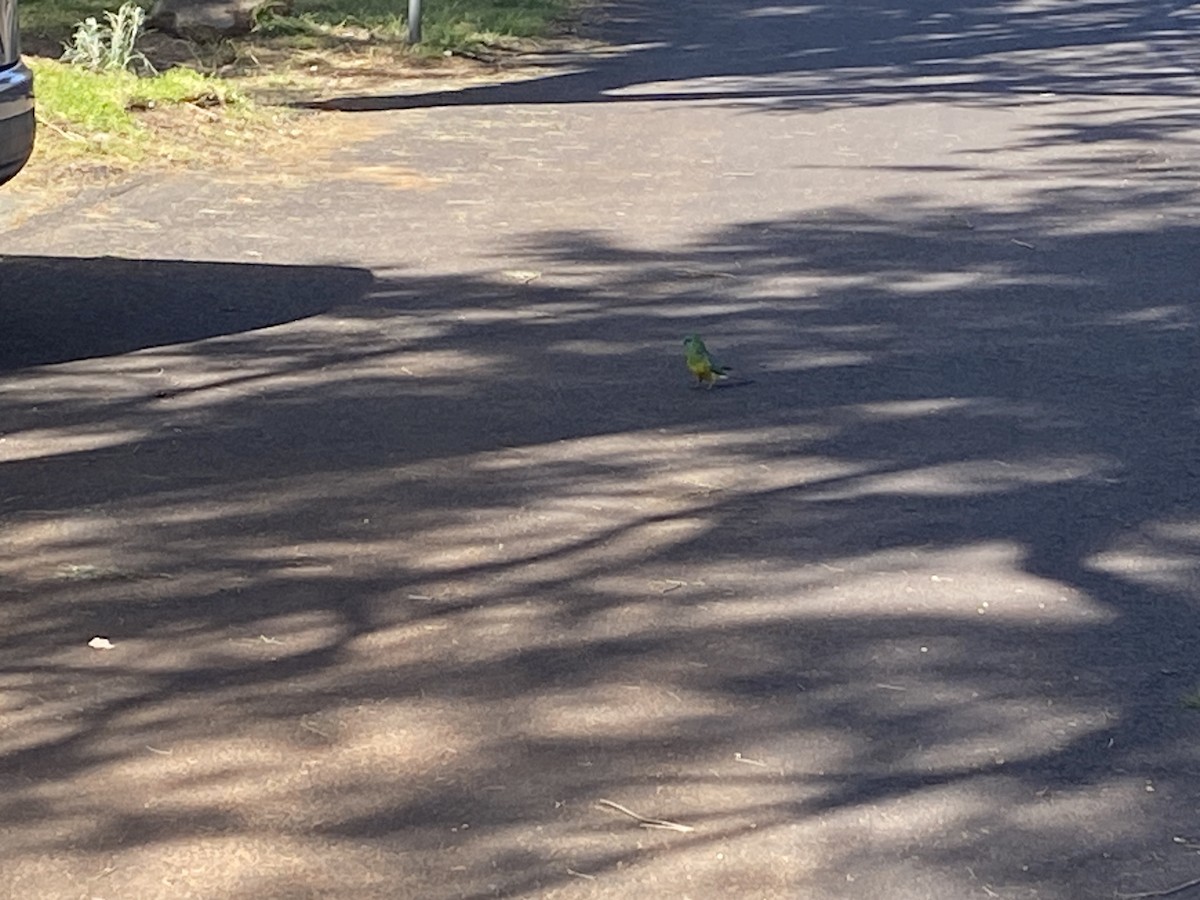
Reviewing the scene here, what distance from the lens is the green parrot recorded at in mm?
6176

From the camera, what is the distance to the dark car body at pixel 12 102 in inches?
249

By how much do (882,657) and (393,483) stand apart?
1.55m

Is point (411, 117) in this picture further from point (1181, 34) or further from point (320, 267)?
point (1181, 34)

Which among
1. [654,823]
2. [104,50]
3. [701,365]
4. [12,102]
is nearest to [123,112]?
[104,50]

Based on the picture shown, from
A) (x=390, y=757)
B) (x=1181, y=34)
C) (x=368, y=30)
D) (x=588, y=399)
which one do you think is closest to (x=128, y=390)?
(x=588, y=399)

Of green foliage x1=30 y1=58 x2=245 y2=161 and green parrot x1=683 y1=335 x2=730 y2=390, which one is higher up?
green foliage x1=30 y1=58 x2=245 y2=161

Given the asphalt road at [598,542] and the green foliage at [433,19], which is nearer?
the asphalt road at [598,542]

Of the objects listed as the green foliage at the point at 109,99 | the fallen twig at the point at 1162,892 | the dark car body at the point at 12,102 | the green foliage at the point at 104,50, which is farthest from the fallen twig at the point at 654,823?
the green foliage at the point at 104,50

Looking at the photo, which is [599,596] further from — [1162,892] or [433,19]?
[433,19]

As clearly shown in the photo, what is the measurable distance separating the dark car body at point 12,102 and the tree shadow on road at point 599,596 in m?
0.61

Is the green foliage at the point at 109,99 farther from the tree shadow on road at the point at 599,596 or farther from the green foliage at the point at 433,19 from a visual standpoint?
the green foliage at the point at 433,19

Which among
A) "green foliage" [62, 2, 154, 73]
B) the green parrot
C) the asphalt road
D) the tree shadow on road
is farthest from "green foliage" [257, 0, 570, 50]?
the green parrot

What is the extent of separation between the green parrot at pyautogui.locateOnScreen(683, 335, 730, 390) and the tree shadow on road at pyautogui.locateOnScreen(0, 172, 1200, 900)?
7 centimetres

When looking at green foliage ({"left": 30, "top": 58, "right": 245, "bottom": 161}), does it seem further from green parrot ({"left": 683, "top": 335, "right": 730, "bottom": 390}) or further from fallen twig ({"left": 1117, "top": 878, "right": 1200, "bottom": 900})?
fallen twig ({"left": 1117, "top": 878, "right": 1200, "bottom": 900})
